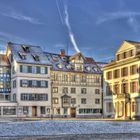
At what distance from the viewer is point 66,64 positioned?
313 feet

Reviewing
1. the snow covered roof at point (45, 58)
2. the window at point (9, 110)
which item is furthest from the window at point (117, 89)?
the window at point (9, 110)

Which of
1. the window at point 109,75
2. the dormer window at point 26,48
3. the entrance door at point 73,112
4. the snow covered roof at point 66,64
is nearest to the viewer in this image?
the window at point 109,75

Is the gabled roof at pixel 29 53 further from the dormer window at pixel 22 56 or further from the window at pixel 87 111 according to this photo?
the window at pixel 87 111

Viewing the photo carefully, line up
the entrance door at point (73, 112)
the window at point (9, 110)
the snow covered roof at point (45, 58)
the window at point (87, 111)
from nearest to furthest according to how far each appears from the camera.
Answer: the window at point (9, 110)
the snow covered roof at point (45, 58)
the entrance door at point (73, 112)
the window at point (87, 111)

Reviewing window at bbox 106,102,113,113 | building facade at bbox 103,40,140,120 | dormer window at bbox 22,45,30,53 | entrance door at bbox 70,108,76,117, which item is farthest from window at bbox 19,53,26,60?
window at bbox 106,102,113,113

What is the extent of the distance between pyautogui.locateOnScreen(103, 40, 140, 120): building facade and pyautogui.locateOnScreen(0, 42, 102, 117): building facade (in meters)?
16.4

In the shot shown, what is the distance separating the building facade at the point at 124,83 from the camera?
6612 cm

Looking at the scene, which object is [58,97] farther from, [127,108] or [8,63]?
[127,108]

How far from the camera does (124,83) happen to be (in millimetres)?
69562

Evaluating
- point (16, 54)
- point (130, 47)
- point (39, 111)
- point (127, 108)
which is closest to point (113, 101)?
point (127, 108)

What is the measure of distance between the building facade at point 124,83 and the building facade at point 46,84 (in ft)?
53.8

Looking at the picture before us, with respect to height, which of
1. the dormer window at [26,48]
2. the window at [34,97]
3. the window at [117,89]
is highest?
the dormer window at [26,48]

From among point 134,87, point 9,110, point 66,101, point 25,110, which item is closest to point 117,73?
point 134,87

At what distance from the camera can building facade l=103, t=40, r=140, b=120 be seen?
66.1 metres
